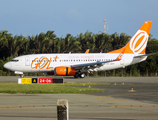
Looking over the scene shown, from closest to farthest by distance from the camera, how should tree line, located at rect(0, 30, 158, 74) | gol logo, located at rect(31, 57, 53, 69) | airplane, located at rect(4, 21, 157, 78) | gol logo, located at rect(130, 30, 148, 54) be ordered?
airplane, located at rect(4, 21, 157, 78) → gol logo, located at rect(31, 57, 53, 69) → gol logo, located at rect(130, 30, 148, 54) → tree line, located at rect(0, 30, 158, 74)

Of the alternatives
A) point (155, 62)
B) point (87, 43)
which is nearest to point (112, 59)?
point (155, 62)

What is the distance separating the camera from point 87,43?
74312 millimetres

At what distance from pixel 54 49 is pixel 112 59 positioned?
24.8 metres

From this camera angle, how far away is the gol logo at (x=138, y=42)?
152 ft

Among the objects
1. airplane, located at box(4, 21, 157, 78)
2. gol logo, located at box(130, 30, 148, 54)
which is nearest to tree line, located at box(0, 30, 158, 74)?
gol logo, located at box(130, 30, 148, 54)

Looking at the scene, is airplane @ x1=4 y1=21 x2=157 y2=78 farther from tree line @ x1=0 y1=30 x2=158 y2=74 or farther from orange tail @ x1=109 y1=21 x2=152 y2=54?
tree line @ x1=0 y1=30 x2=158 y2=74

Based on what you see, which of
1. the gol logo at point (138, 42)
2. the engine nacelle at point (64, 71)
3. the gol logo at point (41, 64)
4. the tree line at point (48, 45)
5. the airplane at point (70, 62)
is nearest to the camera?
the engine nacelle at point (64, 71)

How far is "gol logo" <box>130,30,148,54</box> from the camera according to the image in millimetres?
46438

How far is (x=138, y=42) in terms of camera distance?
1842 inches

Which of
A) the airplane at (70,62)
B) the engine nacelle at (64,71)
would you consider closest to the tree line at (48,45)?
the airplane at (70,62)

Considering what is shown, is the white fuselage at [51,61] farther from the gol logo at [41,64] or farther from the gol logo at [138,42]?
the gol logo at [138,42]

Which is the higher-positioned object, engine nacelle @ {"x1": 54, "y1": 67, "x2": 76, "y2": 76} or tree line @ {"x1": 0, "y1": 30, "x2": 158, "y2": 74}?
tree line @ {"x1": 0, "y1": 30, "x2": 158, "y2": 74}

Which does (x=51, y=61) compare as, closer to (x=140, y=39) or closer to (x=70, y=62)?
(x=70, y=62)

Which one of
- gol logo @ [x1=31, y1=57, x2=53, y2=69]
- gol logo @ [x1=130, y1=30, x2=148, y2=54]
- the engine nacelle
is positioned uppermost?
gol logo @ [x1=130, y1=30, x2=148, y2=54]
